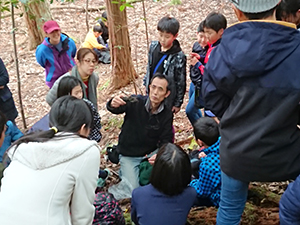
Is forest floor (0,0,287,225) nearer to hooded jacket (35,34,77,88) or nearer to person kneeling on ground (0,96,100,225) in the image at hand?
hooded jacket (35,34,77,88)

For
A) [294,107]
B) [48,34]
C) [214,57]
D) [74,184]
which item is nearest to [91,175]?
[74,184]

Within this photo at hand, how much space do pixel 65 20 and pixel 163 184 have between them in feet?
33.6

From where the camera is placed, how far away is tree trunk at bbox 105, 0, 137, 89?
251 inches

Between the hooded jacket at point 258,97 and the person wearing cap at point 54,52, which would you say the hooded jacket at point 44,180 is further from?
the person wearing cap at point 54,52

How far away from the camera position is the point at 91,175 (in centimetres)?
222

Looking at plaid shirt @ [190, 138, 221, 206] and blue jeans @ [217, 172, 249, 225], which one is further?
plaid shirt @ [190, 138, 221, 206]

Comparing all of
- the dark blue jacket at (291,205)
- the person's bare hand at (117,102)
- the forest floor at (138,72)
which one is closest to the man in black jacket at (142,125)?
the person's bare hand at (117,102)

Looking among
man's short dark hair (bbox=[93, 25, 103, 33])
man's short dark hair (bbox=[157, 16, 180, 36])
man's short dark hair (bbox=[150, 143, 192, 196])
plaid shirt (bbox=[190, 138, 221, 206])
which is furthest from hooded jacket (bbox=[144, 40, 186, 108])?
man's short dark hair (bbox=[93, 25, 103, 33])

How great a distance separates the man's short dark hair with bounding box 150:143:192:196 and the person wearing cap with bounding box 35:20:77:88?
128 inches

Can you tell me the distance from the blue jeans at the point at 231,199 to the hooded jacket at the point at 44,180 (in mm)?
996

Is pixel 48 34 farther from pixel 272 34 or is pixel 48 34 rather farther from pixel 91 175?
pixel 272 34

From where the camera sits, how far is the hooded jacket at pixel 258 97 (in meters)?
1.89

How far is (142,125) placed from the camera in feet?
13.7

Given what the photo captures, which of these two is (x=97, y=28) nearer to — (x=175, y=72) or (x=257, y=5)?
(x=175, y=72)
